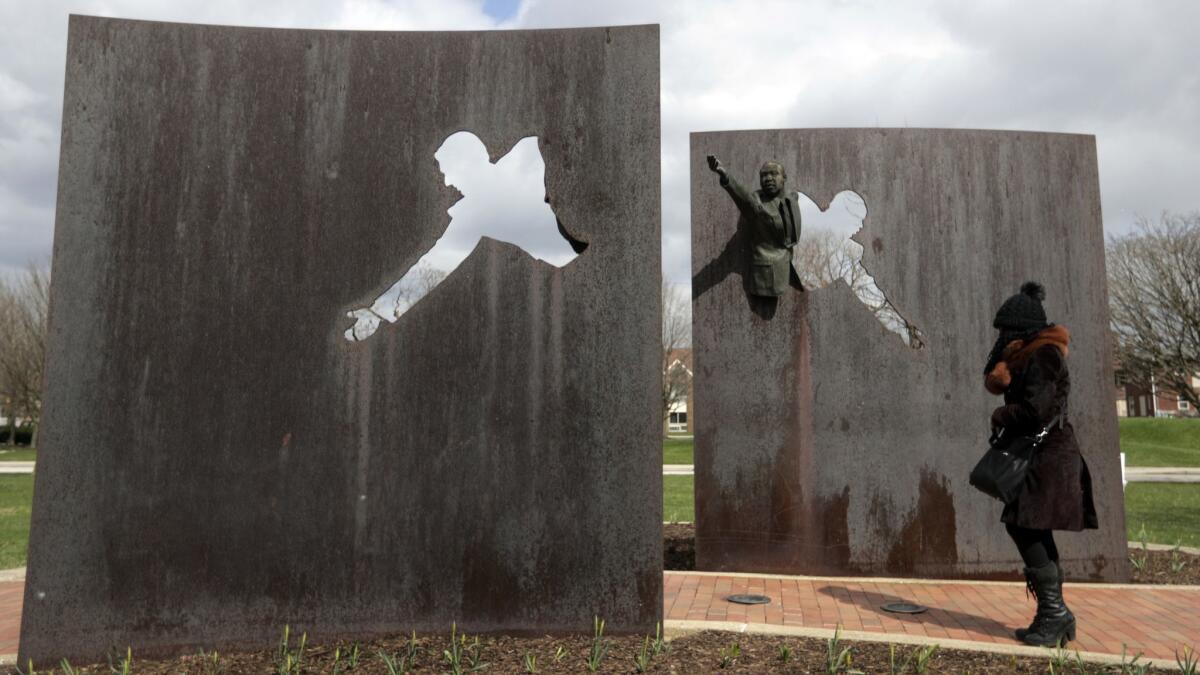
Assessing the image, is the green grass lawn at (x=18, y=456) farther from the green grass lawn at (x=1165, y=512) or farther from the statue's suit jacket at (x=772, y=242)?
the green grass lawn at (x=1165, y=512)

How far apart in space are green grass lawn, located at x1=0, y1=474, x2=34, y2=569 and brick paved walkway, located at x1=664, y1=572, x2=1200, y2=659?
391cm

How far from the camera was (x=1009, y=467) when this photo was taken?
4281 mm

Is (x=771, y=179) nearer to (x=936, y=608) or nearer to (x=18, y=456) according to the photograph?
(x=936, y=608)

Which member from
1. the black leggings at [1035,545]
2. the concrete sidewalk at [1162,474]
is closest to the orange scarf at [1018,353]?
the black leggings at [1035,545]

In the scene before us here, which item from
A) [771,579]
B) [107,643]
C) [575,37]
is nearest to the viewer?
[107,643]

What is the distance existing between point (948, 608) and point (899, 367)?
1.81 metres

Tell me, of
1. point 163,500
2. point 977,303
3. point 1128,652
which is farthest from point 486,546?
point 977,303

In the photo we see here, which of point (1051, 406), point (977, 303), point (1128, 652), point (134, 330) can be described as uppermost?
point (977, 303)

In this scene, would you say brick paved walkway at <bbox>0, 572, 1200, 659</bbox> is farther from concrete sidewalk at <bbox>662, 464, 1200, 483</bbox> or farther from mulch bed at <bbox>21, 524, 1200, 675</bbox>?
concrete sidewalk at <bbox>662, 464, 1200, 483</bbox>

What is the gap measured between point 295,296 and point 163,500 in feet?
3.81

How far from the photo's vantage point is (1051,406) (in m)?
4.21

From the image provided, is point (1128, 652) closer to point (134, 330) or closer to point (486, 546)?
point (486, 546)

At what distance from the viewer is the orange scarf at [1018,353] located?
4270mm

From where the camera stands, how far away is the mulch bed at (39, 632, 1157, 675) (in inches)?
149
